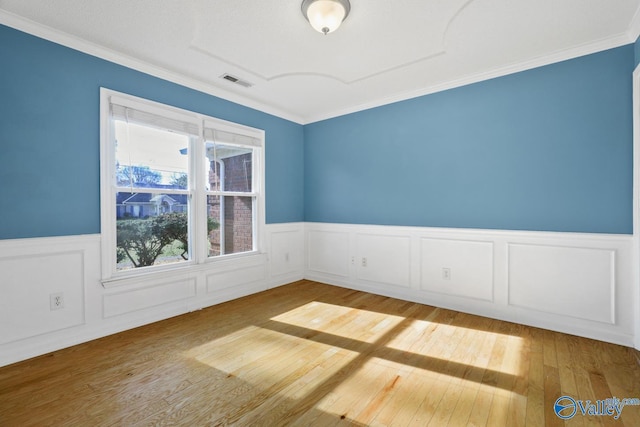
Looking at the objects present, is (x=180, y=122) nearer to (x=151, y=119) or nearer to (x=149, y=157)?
(x=151, y=119)

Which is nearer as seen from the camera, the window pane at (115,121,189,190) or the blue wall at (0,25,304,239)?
the blue wall at (0,25,304,239)

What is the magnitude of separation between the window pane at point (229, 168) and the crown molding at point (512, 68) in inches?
66.5

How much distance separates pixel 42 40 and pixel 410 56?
3245mm

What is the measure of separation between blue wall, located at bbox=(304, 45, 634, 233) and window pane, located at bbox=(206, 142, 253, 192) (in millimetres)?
1356

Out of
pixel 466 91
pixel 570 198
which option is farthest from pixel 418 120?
pixel 570 198

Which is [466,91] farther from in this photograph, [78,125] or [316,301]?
[78,125]

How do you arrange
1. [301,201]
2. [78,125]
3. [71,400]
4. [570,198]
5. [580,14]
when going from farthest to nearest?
[301,201], [570,198], [78,125], [580,14], [71,400]

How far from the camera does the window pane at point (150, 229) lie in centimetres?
296

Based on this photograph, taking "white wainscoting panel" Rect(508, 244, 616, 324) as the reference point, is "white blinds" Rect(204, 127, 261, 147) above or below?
above

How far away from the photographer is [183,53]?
285 centimetres

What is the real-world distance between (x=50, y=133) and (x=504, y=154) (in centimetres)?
433

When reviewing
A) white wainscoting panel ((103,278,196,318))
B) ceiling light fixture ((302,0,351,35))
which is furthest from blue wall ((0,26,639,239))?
ceiling light fixture ((302,0,351,35))

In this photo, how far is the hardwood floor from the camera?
1717mm

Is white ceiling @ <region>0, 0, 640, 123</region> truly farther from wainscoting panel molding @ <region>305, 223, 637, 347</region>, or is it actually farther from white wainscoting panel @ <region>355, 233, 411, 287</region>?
white wainscoting panel @ <region>355, 233, 411, 287</region>
